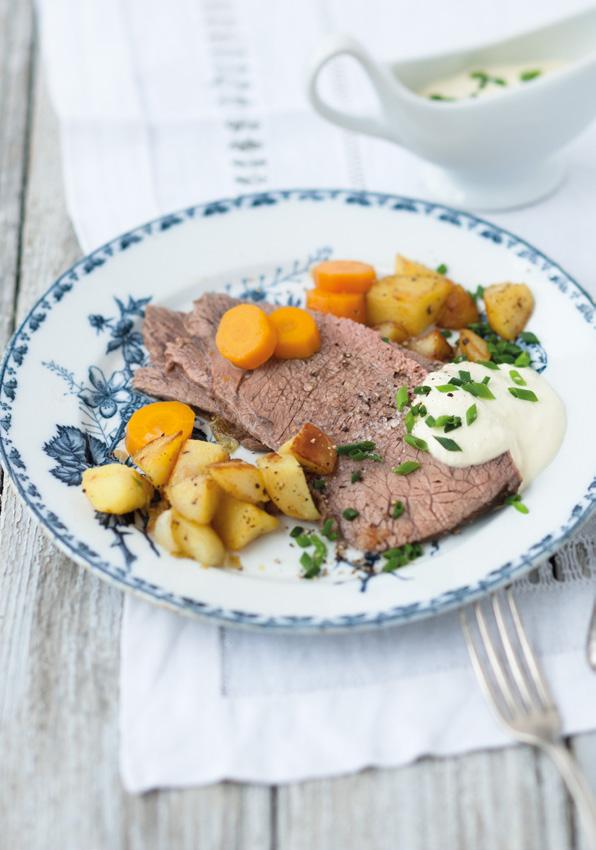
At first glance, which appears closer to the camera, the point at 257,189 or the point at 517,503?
the point at 517,503

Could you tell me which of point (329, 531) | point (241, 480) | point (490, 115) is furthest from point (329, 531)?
point (490, 115)

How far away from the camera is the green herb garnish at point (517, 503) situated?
2.89m

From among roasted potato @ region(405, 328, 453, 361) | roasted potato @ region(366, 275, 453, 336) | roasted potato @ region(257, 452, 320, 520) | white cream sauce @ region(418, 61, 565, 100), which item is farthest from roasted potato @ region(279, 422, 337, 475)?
white cream sauce @ region(418, 61, 565, 100)

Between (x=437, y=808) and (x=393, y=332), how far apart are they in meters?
1.75

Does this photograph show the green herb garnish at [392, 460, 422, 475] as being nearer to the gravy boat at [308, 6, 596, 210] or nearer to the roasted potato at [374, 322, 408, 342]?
the roasted potato at [374, 322, 408, 342]

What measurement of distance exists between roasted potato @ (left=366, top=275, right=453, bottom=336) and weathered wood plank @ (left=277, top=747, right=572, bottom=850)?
1.66m

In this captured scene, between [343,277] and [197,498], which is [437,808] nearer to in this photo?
[197,498]

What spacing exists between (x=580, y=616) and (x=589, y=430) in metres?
0.65

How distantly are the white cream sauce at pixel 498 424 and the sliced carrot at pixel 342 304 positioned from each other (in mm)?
523

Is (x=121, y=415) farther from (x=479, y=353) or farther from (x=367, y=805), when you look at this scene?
(x=367, y=805)

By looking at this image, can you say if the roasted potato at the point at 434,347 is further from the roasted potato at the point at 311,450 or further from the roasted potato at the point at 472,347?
the roasted potato at the point at 311,450

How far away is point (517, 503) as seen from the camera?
291 centimetres

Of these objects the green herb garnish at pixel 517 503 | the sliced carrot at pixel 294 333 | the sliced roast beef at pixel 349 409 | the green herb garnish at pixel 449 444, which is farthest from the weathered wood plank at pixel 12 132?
the green herb garnish at pixel 517 503

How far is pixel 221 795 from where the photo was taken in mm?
2459
